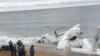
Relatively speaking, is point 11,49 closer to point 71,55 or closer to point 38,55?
point 38,55

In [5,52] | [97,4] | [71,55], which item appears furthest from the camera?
[97,4]

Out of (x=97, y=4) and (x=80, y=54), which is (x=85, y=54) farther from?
(x=97, y=4)

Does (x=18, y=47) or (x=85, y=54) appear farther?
(x=18, y=47)

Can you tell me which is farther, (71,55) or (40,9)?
(40,9)

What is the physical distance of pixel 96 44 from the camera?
3840mm

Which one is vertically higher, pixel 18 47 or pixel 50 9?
pixel 50 9

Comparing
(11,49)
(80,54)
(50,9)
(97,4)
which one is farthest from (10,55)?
(50,9)

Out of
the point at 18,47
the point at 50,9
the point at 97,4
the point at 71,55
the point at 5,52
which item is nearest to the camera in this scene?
the point at 71,55

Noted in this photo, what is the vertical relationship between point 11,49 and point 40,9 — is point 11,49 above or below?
below

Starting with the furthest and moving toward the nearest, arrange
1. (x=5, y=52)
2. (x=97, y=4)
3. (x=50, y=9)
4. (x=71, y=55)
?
(x=50, y=9), (x=97, y=4), (x=5, y=52), (x=71, y=55)

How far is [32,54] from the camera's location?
3.91 meters

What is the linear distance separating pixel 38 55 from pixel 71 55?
742mm

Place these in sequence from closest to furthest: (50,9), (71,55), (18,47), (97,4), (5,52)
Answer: (71,55) < (18,47) < (5,52) < (97,4) < (50,9)

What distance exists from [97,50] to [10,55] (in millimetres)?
1198
